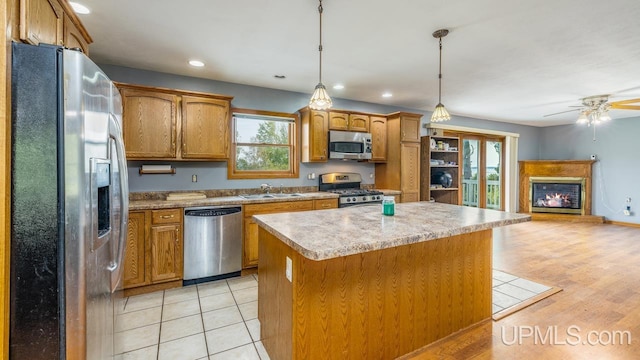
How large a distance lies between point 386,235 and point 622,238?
638 cm

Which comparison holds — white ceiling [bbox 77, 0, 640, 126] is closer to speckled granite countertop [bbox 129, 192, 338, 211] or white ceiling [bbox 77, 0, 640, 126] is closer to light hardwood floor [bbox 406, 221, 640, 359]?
speckled granite countertop [bbox 129, 192, 338, 211]

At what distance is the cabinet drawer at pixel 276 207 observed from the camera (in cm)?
345

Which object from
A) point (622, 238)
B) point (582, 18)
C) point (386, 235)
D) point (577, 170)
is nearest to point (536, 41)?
point (582, 18)

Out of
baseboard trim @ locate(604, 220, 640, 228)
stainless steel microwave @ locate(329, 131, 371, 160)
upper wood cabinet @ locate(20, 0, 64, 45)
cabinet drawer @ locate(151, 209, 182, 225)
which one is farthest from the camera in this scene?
baseboard trim @ locate(604, 220, 640, 228)

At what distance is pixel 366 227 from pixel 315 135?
268 centimetres

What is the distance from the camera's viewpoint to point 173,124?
3.34m

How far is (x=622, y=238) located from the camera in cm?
520

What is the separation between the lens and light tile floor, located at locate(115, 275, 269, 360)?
2.02 m

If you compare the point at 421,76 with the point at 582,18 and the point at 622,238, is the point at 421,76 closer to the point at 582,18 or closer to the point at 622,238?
the point at 582,18

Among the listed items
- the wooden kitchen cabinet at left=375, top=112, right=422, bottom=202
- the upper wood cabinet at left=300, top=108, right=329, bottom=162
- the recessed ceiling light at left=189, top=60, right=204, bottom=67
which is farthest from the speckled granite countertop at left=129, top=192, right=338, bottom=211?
the wooden kitchen cabinet at left=375, top=112, right=422, bottom=202

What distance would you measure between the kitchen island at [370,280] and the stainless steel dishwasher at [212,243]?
132 centimetres

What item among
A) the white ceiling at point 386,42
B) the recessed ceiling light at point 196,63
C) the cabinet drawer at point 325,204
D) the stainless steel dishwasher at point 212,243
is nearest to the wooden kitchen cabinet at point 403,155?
the white ceiling at point 386,42

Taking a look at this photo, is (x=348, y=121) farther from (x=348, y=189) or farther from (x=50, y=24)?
(x=50, y=24)

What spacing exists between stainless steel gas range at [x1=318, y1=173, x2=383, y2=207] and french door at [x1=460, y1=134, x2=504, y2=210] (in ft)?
9.87
